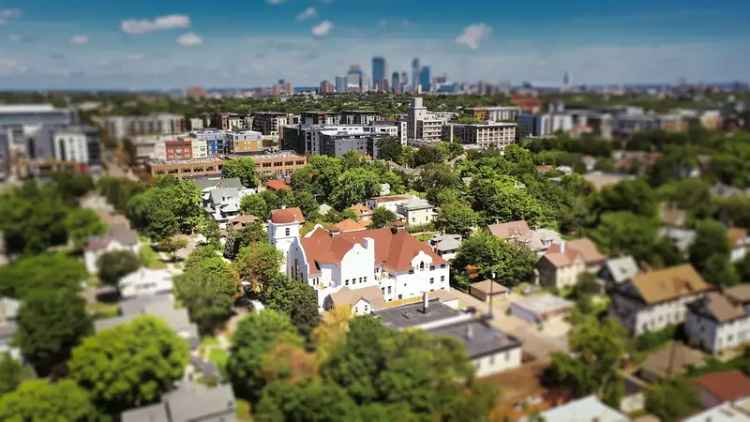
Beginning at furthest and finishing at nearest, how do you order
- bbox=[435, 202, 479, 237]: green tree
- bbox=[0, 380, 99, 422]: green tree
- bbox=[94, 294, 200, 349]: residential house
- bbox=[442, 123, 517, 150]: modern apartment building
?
bbox=[442, 123, 517, 150]: modern apartment building
bbox=[435, 202, 479, 237]: green tree
bbox=[94, 294, 200, 349]: residential house
bbox=[0, 380, 99, 422]: green tree

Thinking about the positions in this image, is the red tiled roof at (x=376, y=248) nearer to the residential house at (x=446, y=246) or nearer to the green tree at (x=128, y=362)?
the residential house at (x=446, y=246)

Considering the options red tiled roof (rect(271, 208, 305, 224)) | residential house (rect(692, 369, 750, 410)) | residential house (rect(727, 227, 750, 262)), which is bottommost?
residential house (rect(692, 369, 750, 410))

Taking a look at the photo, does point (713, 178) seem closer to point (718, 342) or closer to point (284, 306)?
point (718, 342)

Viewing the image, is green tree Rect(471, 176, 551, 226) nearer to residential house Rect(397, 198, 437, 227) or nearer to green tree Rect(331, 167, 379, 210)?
residential house Rect(397, 198, 437, 227)

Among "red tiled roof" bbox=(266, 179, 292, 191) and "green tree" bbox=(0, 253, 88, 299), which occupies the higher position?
"green tree" bbox=(0, 253, 88, 299)

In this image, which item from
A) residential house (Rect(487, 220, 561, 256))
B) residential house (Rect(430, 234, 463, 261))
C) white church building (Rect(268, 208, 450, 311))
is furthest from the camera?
residential house (Rect(430, 234, 463, 261))

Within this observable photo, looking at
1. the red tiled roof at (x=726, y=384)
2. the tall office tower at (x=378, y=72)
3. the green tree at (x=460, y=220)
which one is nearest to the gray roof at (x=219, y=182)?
the tall office tower at (x=378, y=72)

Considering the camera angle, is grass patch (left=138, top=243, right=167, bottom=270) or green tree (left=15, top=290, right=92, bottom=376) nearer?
green tree (left=15, top=290, right=92, bottom=376)

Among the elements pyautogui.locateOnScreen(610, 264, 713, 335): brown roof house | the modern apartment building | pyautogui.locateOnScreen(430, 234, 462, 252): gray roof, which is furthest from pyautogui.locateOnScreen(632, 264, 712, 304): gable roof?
pyautogui.locateOnScreen(430, 234, 462, 252): gray roof
